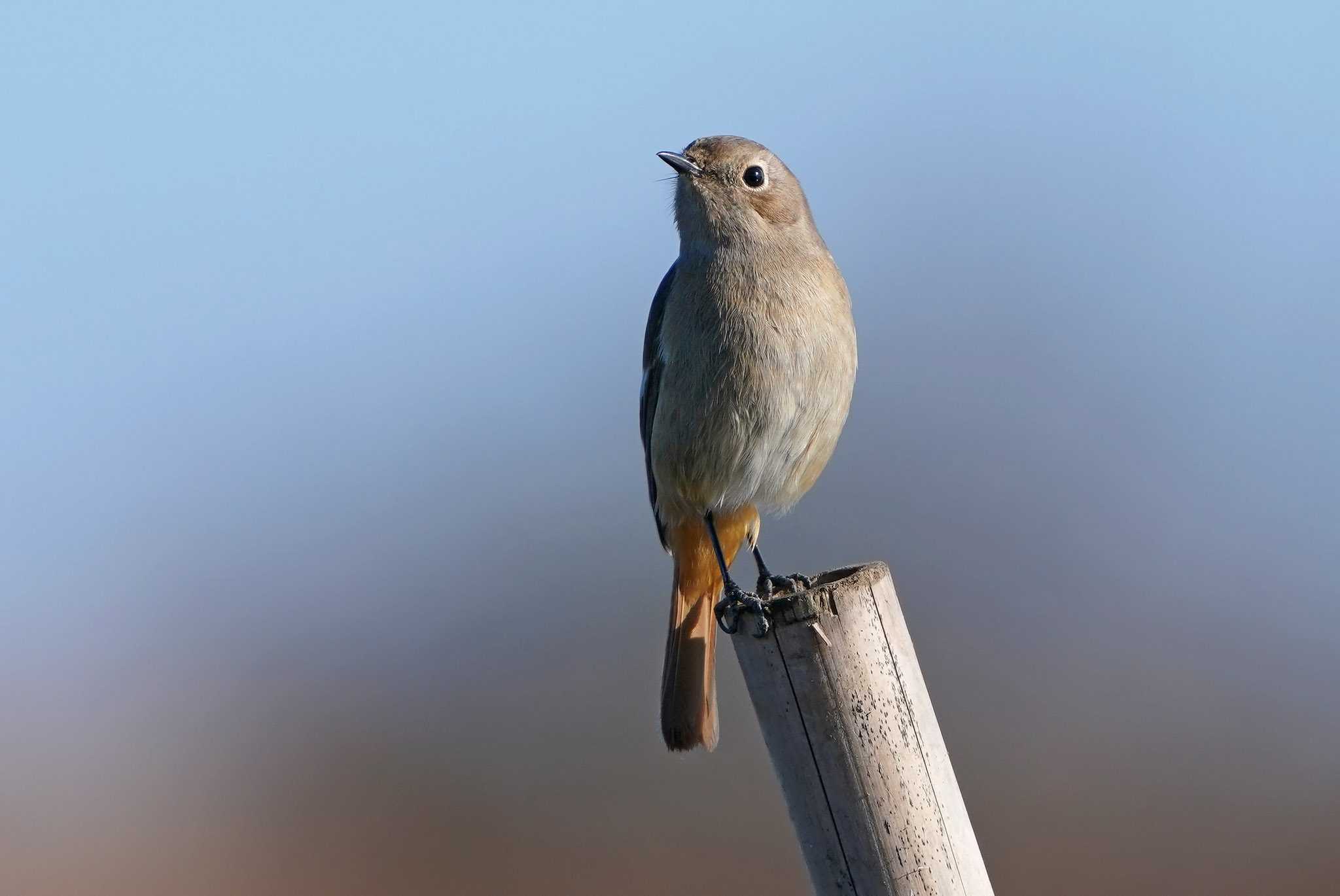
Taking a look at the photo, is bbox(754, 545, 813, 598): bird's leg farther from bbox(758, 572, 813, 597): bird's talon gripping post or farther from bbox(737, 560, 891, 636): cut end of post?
bbox(737, 560, 891, 636): cut end of post

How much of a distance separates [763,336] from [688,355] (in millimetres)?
264

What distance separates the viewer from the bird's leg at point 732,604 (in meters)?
2.85

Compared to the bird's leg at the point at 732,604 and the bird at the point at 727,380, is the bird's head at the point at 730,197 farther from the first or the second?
the bird's leg at the point at 732,604

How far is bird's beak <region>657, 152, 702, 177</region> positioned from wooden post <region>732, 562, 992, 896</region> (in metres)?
2.26

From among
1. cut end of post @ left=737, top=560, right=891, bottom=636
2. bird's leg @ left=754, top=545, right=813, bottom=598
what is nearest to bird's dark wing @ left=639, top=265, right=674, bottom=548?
bird's leg @ left=754, top=545, right=813, bottom=598

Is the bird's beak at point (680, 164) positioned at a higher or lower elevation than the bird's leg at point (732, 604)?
higher

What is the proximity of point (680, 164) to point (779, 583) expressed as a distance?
1.53 metres

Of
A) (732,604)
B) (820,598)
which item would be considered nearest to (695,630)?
(732,604)

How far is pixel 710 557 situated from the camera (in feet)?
15.6

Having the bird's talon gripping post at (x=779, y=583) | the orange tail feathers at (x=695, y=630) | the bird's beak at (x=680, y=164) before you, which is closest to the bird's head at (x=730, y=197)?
the bird's beak at (x=680, y=164)

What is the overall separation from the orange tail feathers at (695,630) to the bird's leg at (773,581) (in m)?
0.13

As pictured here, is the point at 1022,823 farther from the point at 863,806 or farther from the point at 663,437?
the point at 863,806

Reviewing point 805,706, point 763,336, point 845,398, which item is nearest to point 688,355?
point 763,336

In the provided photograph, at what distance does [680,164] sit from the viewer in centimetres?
463
